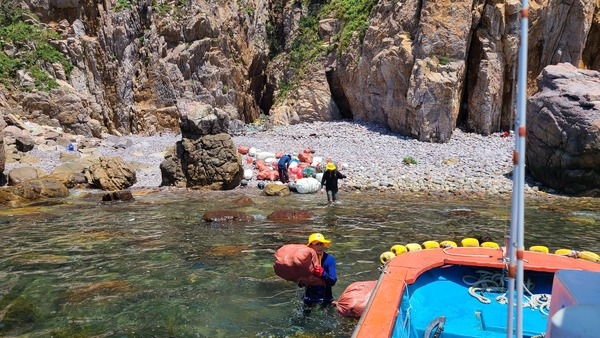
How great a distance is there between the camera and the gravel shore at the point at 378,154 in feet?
57.8

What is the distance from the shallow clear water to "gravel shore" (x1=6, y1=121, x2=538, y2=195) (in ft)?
6.46

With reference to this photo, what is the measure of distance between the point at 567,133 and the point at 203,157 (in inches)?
537

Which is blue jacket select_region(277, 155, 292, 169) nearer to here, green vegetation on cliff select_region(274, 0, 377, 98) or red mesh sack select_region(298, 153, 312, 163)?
red mesh sack select_region(298, 153, 312, 163)

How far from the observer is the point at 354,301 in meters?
5.50

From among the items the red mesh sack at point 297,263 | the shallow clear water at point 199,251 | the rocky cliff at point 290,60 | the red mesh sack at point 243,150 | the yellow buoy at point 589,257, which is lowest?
the shallow clear water at point 199,251

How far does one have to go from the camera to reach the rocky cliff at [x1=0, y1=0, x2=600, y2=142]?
23766mm

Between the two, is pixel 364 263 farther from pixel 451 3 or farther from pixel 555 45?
pixel 555 45

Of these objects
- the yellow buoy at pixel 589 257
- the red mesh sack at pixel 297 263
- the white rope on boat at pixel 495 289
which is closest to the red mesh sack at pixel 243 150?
the red mesh sack at pixel 297 263

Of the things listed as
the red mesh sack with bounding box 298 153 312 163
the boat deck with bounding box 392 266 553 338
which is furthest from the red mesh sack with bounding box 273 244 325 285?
the red mesh sack with bounding box 298 153 312 163

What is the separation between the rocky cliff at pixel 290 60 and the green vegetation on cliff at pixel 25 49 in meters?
0.12

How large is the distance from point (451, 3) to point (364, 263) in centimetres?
1981

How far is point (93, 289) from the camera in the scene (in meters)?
6.94

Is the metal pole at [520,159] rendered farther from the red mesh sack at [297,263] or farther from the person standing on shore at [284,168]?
the person standing on shore at [284,168]

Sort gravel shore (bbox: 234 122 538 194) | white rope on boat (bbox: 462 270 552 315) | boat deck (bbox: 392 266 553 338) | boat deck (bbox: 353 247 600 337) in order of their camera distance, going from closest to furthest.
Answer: boat deck (bbox: 353 247 600 337)
boat deck (bbox: 392 266 553 338)
white rope on boat (bbox: 462 270 552 315)
gravel shore (bbox: 234 122 538 194)
